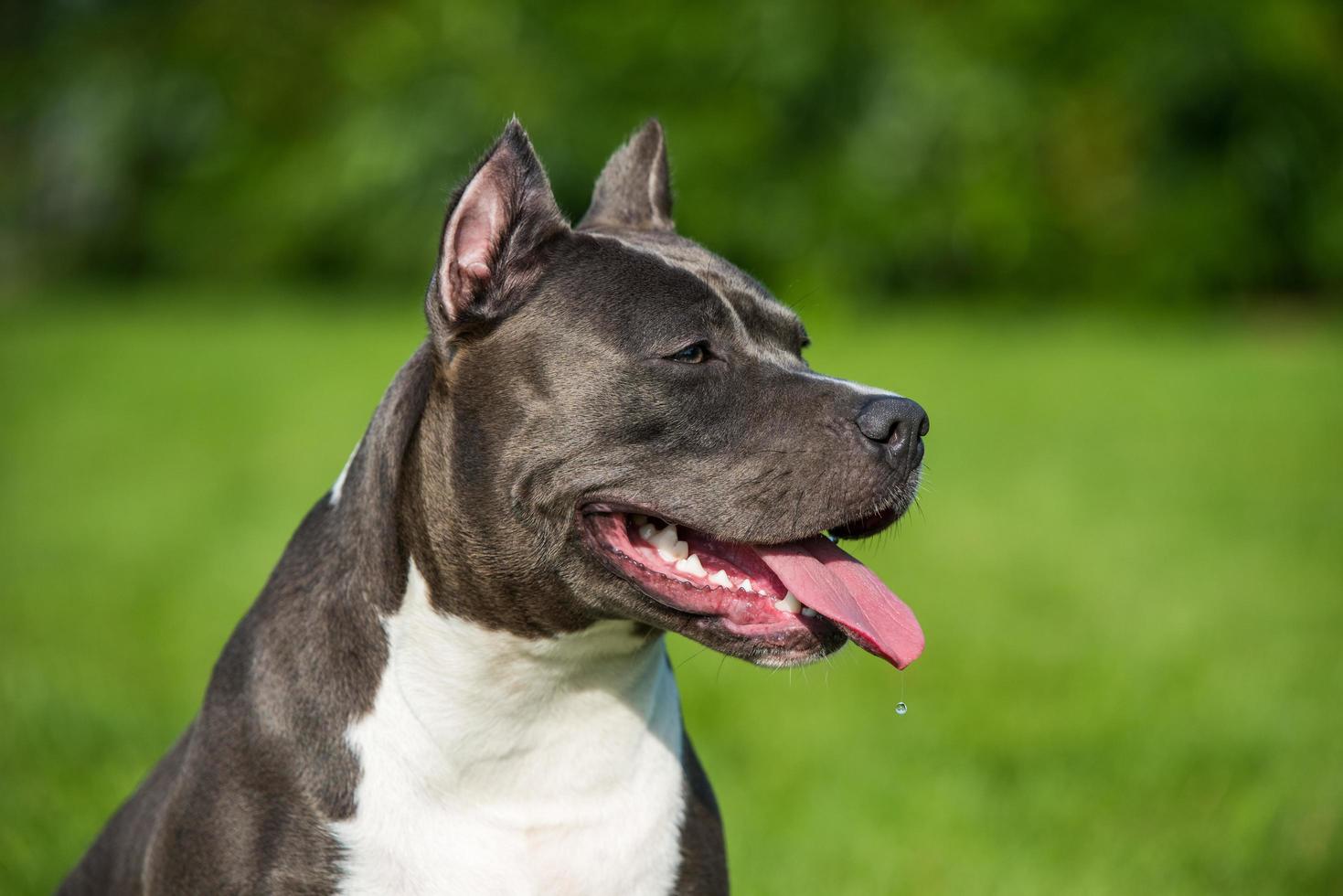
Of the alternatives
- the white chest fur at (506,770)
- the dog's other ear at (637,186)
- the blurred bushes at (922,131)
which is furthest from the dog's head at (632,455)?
the blurred bushes at (922,131)

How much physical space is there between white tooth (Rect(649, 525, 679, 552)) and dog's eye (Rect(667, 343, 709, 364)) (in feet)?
1.15

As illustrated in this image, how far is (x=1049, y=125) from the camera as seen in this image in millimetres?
20016

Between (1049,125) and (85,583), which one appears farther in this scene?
(1049,125)

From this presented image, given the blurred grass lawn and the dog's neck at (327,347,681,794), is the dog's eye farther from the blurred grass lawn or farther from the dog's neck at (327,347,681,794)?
the blurred grass lawn

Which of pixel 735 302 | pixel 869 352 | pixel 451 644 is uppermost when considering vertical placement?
pixel 735 302

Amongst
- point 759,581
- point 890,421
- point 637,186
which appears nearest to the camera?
point 890,421

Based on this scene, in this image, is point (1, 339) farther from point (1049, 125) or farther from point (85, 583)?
point (1049, 125)

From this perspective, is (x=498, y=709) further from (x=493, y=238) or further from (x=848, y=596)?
(x=493, y=238)

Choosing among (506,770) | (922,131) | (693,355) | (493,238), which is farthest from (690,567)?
(922,131)

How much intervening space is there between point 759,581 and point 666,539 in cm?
22

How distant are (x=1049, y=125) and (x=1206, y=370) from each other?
7.00 metres

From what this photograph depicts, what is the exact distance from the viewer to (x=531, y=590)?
9.57 ft

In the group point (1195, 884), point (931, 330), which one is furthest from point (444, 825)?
point (931, 330)

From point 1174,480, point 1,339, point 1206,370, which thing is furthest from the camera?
point 1,339
